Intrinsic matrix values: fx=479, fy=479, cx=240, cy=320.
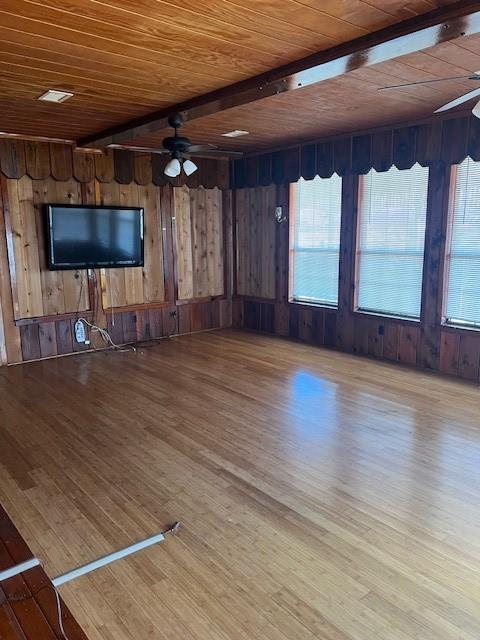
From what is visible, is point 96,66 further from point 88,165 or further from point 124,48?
point 88,165

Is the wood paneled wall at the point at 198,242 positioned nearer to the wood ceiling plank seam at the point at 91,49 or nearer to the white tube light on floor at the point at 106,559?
the wood ceiling plank seam at the point at 91,49

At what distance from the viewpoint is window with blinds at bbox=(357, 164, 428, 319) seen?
5164 millimetres

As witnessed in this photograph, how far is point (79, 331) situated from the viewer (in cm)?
609

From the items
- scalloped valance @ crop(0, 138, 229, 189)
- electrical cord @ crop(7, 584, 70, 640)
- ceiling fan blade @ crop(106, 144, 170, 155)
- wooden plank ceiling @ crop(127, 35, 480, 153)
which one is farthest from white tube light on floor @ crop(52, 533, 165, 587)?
ceiling fan blade @ crop(106, 144, 170, 155)

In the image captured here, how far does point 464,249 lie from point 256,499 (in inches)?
135

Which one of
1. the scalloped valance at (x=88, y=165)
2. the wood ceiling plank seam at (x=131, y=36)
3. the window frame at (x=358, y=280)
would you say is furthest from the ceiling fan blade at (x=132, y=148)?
the wood ceiling plank seam at (x=131, y=36)

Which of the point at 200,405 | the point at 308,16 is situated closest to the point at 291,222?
the point at 200,405

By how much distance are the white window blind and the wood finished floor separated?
169cm

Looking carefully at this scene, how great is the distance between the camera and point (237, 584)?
210 centimetres

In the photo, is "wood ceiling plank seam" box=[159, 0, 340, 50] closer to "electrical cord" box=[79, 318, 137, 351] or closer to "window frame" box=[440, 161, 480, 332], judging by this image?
"window frame" box=[440, 161, 480, 332]

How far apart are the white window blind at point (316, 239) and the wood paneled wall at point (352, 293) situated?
15cm

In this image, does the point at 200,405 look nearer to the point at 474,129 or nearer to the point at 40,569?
the point at 40,569

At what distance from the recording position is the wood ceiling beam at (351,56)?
7.85 ft

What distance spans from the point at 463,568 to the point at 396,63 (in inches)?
117
